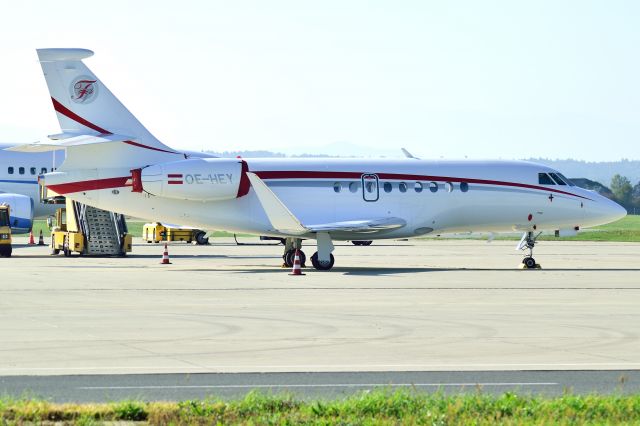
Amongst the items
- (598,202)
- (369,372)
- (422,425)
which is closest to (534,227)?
(598,202)

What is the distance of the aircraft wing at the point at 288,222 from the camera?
3422 cm

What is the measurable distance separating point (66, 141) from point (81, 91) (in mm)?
1915

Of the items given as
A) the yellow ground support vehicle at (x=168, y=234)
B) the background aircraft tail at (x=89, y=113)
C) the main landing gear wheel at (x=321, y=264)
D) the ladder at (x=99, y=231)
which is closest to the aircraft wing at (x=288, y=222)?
the main landing gear wheel at (x=321, y=264)

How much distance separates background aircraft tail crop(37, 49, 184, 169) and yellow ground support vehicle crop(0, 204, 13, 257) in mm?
10674

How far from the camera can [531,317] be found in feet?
65.8

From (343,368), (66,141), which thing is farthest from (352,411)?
(66,141)

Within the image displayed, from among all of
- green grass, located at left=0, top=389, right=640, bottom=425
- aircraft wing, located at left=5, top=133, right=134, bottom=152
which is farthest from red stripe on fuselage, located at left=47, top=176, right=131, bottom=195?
green grass, located at left=0, top=389, right=640, bottom=425

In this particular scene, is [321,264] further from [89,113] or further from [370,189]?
[89,113]

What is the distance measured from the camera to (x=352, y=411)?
1058cm

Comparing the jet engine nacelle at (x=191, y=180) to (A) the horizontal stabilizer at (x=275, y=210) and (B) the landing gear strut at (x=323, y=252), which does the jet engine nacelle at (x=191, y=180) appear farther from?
(B) the landing gear strut at (x=323, y=252)

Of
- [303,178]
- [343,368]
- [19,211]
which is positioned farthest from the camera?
[19,211]

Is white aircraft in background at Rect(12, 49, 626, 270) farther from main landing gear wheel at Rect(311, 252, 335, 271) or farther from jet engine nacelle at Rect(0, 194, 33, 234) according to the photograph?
jet engine nacelle at Rect(0, 194, 33, 234)

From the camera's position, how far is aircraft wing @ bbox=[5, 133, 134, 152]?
33031 mm

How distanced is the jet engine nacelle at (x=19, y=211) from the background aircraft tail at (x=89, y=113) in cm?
1285
